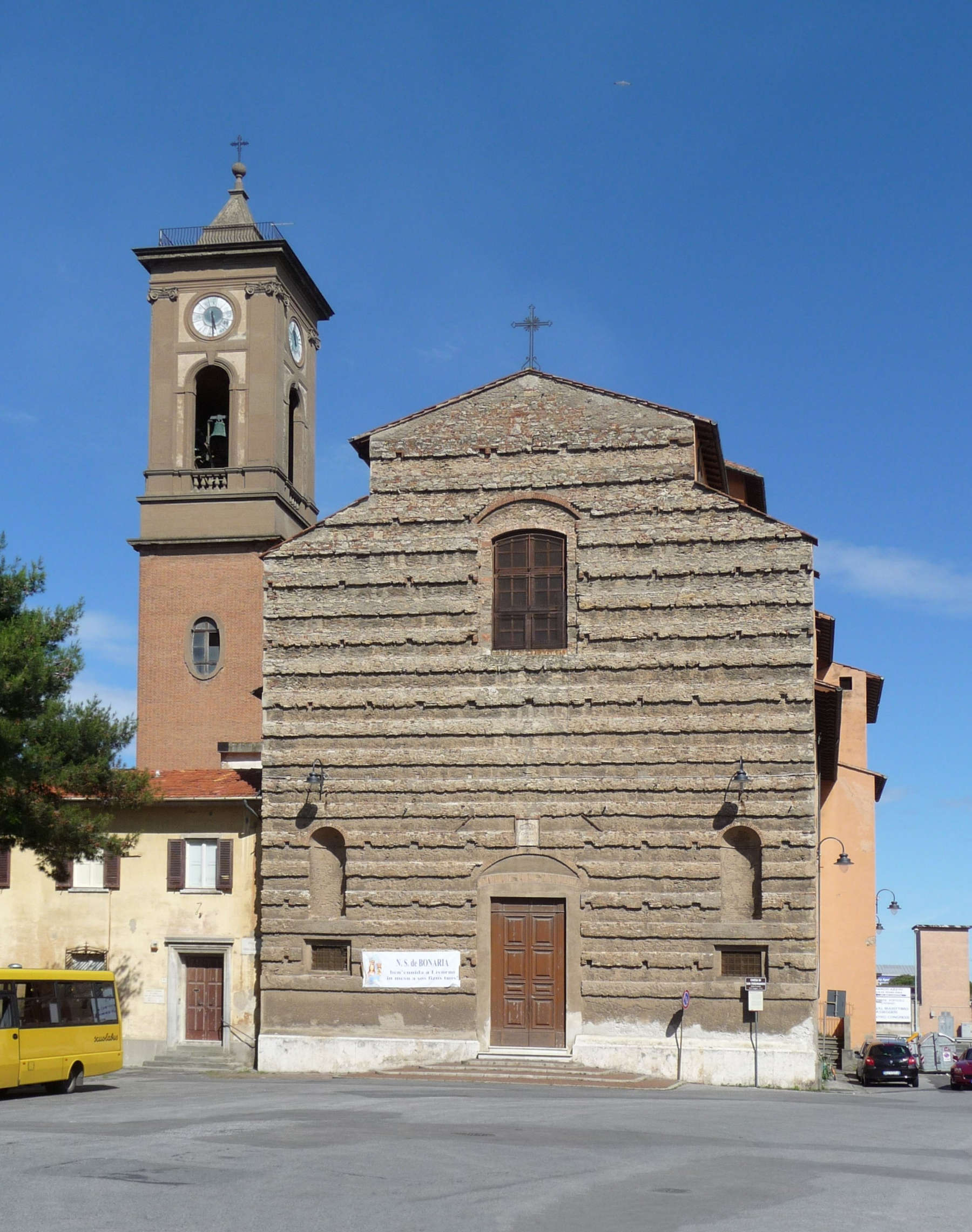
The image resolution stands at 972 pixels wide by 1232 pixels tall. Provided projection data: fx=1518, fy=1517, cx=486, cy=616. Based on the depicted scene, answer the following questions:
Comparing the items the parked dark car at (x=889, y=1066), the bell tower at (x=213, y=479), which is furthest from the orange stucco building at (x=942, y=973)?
the bell tower at (x=213, y=479)

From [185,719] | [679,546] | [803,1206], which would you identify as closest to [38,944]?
[185,719]

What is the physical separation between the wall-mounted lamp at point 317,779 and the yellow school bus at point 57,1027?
4996 millimetres

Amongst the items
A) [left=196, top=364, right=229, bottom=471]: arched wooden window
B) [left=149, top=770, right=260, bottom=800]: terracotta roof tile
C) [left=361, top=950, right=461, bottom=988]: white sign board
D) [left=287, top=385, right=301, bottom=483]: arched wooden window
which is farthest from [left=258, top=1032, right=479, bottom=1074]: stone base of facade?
[left=287, top=385, right=301, bottom=483]: arched wooden window

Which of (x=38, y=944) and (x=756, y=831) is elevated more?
(x=756, y=831)

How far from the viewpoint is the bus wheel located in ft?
79.4

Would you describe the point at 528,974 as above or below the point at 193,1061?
above

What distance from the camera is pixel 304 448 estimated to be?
42.0m

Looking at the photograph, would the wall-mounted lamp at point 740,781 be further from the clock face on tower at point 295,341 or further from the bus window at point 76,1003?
the clock face on tower at point 295,341

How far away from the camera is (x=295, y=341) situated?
41719mm

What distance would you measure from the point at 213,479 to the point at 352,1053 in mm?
16696

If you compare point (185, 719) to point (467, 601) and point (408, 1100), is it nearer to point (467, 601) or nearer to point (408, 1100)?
point (467, 601)

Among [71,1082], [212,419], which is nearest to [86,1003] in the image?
[71,1082]

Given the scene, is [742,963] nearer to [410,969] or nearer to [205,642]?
[410,969]

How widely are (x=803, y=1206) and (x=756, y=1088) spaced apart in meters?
13.6
